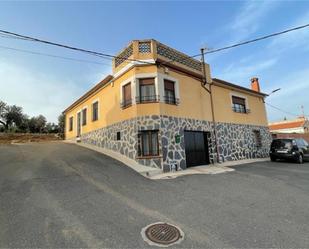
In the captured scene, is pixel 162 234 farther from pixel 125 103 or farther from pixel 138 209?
pixel 125 103

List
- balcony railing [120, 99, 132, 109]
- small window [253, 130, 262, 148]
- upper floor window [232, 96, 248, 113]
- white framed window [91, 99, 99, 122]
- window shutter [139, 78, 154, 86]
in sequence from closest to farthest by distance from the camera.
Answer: window shutter [139, 78, 154, 86] < balcony railing [120, 99, 132, 109] < white framed window [91, 99, 99, 122] < upper floor window [232, 96, 248, 113] < small window [253, 130, 262, 148]

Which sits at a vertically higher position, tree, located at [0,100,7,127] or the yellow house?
tree, located at [0,100,7,127]

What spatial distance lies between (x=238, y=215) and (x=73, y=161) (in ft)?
25.9

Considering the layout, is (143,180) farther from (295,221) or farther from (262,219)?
(295,221)

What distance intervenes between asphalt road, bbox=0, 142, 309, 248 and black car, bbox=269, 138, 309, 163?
674 centimetres

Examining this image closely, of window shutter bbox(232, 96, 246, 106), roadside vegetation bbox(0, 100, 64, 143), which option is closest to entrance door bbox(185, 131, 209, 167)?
window shutter bbox(232, 96, 246, 106)

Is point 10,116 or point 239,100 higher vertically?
point 10,116

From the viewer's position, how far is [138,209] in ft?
15.2

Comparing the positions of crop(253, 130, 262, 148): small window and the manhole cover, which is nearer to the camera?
the manhole cover

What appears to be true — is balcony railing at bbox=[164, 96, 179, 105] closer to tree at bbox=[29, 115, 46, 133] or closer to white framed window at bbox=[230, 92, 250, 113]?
white framed window at bbox=[230, 92, 250, 113]

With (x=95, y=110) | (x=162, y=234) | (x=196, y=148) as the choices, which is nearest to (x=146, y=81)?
(x=196, y=148)

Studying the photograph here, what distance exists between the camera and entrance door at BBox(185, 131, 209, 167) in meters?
11.7

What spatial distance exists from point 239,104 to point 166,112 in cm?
875

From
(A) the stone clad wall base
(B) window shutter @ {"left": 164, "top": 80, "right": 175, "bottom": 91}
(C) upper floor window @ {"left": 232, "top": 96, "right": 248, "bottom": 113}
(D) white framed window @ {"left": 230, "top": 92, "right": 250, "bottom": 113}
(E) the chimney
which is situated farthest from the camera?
(E) the chimney
